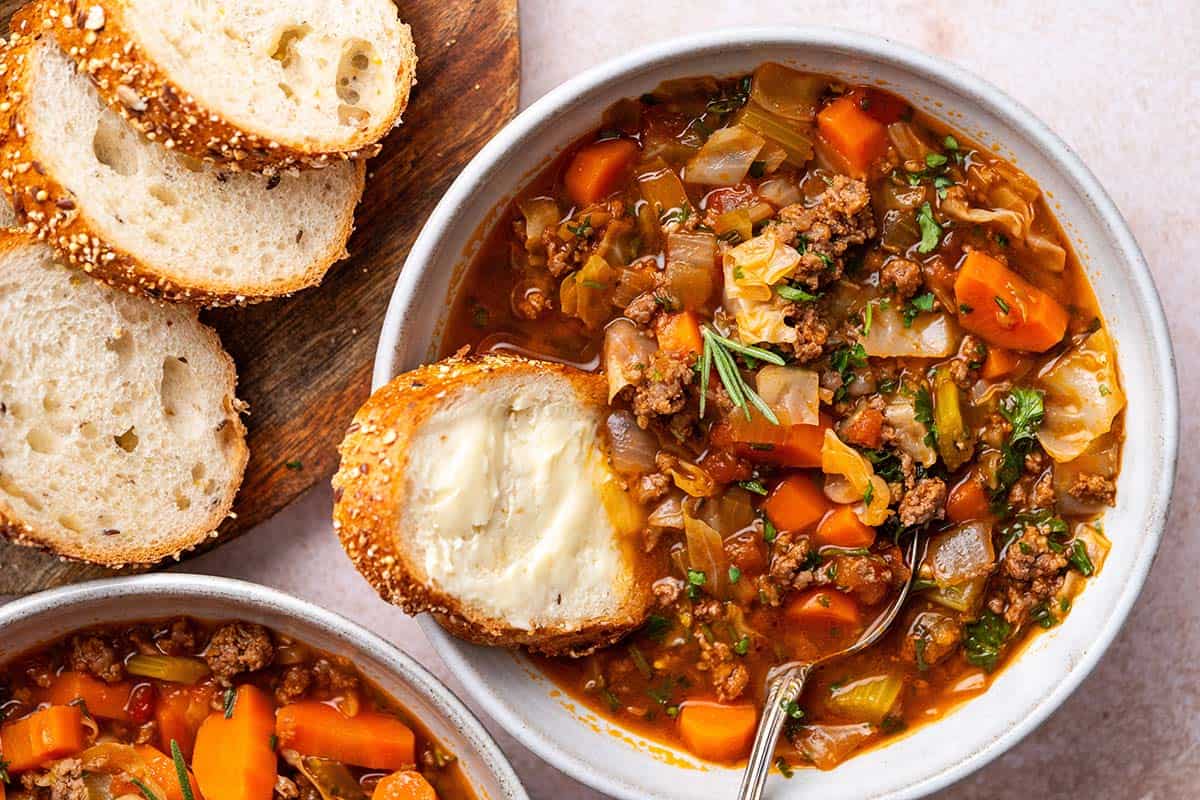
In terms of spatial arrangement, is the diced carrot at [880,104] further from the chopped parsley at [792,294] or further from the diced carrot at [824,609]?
the diced carrot at [824,609]

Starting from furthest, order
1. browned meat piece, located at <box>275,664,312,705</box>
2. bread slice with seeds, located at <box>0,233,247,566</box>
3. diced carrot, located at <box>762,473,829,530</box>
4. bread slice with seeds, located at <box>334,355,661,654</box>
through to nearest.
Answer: browned meat piece, located at <box>275,664,312,705</box>, bread slice with seeds, located at <box>0,233,247,566</box>, diced carrot, located at <box>762,473,829,530</box>, bread slice with seeds, located at <box>334,355,661,654</box>

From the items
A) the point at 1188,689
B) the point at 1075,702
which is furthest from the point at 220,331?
the point at 1188,689

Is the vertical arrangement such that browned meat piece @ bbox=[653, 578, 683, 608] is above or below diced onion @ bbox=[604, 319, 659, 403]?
below

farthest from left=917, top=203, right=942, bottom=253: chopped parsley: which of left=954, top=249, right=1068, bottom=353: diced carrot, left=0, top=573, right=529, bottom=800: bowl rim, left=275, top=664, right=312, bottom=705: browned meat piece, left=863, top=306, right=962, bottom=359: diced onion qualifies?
left=275, top=664, right=312, bottom=705: browned meat piece

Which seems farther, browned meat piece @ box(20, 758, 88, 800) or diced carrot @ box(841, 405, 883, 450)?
browned meat piece @ box(20, 758, 88, 800)

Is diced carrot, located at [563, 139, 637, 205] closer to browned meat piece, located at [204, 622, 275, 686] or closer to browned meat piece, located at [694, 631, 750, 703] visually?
browned meat piece, located at [694, 631, 750, 703]

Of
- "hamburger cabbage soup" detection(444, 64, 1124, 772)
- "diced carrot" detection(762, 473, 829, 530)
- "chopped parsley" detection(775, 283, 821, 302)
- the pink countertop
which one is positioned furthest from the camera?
the pink countertop

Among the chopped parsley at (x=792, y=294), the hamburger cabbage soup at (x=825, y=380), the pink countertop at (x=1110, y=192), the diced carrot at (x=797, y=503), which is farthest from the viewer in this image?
the pink countertop at (x=1110, y=192)

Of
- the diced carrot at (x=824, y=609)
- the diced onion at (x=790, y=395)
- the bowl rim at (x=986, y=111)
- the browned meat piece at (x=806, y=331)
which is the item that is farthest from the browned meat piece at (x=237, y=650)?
the browned meat piece at (x=806, y=331)
